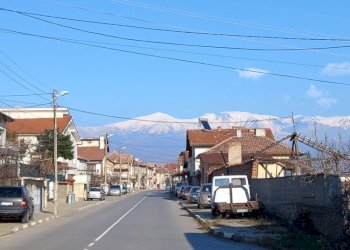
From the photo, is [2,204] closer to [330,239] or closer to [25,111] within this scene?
[330,239]

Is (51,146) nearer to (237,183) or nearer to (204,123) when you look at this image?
(204,123)

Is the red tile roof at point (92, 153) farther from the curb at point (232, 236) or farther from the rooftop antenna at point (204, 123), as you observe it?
the curb at point (232, 236)

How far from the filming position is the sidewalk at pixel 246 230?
60.6 feet

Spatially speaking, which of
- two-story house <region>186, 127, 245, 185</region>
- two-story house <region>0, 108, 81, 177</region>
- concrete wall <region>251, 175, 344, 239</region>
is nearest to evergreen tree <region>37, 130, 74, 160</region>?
two-story house <region>0, 108, 81, 177</region>

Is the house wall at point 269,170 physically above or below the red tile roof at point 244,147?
below

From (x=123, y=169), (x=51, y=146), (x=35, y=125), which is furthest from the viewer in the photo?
(x=123, y=169)

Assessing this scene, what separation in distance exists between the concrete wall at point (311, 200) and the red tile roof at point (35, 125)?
177 feet

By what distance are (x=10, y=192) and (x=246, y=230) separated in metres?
11.1

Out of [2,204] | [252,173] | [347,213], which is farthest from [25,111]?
[347,213]

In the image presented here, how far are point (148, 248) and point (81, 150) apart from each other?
11177cm

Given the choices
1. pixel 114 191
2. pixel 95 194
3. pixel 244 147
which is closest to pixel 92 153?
pixel 114 191

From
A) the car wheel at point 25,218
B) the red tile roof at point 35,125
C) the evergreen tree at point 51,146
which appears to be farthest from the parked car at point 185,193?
the car wheel at point 25,218

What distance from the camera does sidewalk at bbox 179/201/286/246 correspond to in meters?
18.5

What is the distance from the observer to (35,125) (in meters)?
82.4
